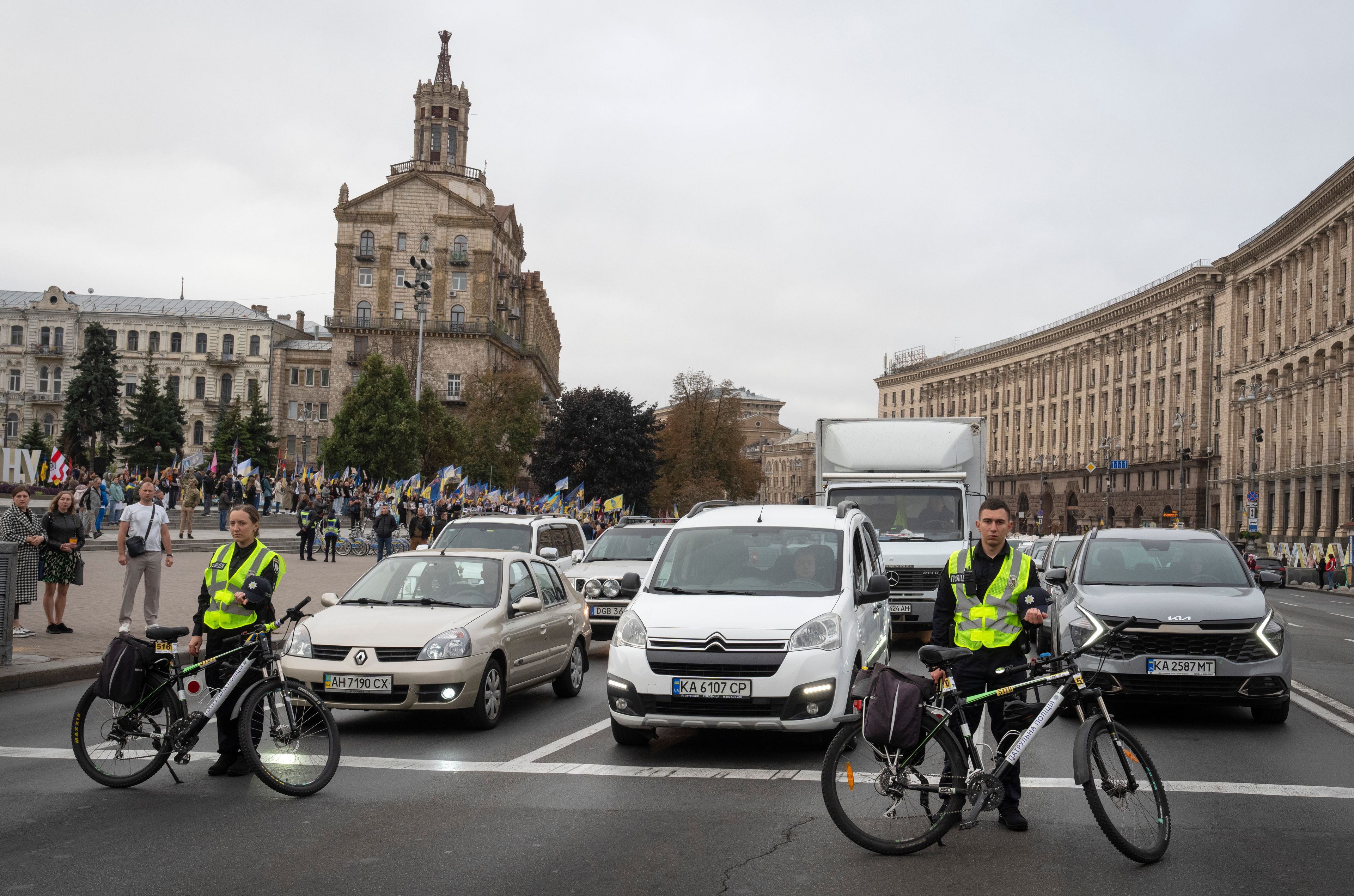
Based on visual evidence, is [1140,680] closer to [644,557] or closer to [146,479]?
[644,557]

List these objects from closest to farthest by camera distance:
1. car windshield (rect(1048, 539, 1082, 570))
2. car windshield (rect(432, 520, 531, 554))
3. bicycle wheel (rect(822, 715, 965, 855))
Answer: bicycle wheel (rect(822, 715, 965, 855)), car windshield (rect(432, 520, 531, 554)), car windshield (rect(1048, 539, 1082, 570))

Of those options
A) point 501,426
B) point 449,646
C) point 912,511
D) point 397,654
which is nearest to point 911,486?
point 912,511

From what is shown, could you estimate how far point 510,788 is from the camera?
312 inches

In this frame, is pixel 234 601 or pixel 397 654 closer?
pixel 234 601

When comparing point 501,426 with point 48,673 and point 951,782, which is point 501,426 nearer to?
point 48,673

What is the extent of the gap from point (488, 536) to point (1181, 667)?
10.1m

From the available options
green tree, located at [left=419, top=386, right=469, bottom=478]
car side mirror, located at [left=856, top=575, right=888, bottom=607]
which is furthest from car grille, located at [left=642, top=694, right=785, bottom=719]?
green tree, located at [left=419, top=386, right=469, bottom=478]

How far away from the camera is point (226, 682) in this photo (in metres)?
7.87

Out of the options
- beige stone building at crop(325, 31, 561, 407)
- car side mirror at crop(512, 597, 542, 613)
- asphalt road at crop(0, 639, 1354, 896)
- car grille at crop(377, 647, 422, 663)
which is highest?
beige stone building at crop(325, 31, 561, 407)

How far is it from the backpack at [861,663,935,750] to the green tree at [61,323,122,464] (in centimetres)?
8942

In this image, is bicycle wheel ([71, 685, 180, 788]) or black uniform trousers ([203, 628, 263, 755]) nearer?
bicycle wheel ([71, 685, 180, 788])

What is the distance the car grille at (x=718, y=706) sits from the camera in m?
8.64

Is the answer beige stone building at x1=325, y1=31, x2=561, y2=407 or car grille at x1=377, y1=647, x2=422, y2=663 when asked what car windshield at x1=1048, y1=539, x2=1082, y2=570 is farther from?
beige stone building at x1=325, y1=31, x2=561, y2=407

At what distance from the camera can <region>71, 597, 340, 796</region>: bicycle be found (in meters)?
7.62
